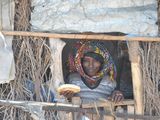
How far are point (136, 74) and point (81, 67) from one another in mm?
→ 694

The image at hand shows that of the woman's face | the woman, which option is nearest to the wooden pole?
the woman

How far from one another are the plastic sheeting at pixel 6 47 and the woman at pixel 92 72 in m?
0.81

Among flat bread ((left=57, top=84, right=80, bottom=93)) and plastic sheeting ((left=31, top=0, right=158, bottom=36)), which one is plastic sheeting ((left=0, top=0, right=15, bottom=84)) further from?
flat bread ((left=57, top=84, right=80, bottom=93))

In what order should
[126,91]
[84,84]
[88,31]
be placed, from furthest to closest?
[126,91]
[84,84]
[88,31]

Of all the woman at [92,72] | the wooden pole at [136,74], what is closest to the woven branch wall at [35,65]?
the wooden pole at [136,74]

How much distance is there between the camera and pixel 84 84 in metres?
5.14

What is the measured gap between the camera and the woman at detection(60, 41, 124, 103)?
5.13 m

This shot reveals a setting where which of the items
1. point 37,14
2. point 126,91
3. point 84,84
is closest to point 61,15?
point 37,14

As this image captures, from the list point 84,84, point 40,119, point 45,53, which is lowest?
point 40,119

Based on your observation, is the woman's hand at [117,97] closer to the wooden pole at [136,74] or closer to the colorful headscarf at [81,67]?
the wooden pole at [136,74]

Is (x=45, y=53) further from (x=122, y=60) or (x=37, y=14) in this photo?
(x=122, y=60)

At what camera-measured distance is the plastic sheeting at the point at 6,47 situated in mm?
4645

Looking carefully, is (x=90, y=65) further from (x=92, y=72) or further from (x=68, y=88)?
(x=68, y=88)

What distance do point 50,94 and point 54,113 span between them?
0.21 m
